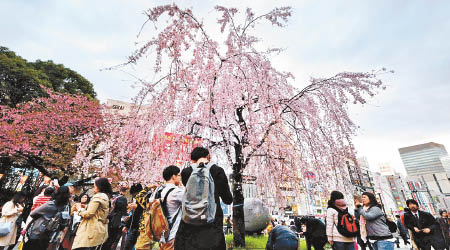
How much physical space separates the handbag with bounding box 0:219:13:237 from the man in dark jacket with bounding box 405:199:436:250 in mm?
8931

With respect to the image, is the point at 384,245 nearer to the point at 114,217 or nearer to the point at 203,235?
the point at 203,235

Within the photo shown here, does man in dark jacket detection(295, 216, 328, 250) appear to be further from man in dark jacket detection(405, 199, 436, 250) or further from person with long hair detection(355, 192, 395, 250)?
man in dark jacket detection(405, 199, 436, 250)

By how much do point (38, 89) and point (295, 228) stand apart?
19597mm

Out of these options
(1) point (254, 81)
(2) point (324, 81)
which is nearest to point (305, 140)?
(2) point (324, 81)

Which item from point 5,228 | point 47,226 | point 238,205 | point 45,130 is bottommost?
point 5,228

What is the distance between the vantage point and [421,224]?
4.82 m

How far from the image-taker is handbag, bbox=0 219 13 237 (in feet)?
13.2

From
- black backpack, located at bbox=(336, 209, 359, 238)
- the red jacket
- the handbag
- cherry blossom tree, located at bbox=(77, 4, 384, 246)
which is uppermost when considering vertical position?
cherry blossom tree, located at bbox=(77, 4, 384, 246)

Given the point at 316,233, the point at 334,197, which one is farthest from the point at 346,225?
the point at 316,233

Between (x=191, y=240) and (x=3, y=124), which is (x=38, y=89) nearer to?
(x=3, y=124)

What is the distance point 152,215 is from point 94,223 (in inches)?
50.2

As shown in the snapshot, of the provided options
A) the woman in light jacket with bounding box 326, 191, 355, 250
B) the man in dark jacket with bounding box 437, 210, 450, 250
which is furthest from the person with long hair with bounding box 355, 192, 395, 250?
the man in dark jacket with bounding box 437, 210, 450, 250

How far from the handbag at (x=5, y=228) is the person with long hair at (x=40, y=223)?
3.44 ft

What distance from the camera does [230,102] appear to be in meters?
5.85
